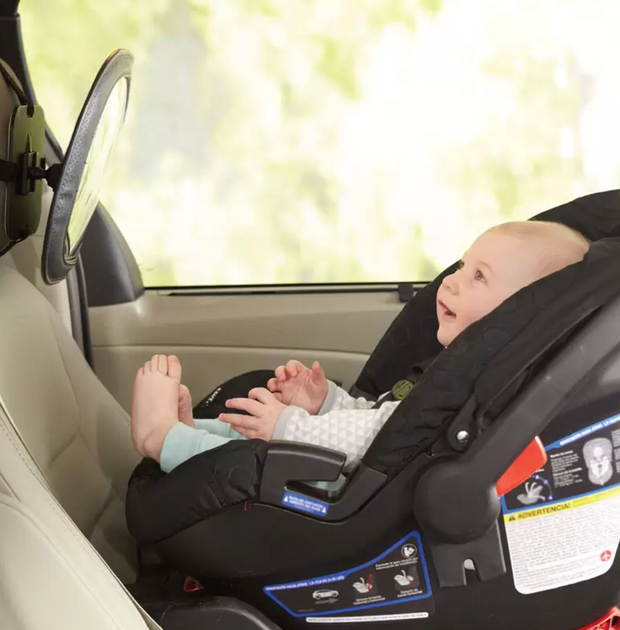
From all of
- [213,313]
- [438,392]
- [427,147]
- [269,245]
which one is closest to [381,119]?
[427,147]

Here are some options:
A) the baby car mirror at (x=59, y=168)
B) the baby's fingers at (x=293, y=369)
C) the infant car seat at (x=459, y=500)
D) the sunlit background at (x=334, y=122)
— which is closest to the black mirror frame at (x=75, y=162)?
the baby car mirror at (x=59, y=168)

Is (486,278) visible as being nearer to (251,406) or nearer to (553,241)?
(553,241)

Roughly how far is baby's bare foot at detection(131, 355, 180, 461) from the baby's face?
390 mm

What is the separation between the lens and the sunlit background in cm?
190

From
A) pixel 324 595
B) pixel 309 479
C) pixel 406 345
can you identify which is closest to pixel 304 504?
pixel 309 479

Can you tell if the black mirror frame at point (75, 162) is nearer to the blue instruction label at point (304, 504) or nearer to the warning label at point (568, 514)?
the blue instruction label at point (304, 504)

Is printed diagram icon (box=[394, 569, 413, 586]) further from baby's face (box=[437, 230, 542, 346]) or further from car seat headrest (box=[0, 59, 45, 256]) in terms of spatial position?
car seat headrest (box=[0, 59, 45, 256])

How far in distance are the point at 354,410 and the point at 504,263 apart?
281mm

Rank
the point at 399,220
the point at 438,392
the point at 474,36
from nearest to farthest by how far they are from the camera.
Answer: the point at 438,392 < the point at 474,36 < the point at 399,220

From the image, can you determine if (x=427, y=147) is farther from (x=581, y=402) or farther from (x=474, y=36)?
(x=581, y=402)

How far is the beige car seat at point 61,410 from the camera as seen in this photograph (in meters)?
1.12

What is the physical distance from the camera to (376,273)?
6.68 feet

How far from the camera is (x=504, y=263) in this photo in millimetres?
1099

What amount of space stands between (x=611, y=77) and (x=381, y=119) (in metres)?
0.53
